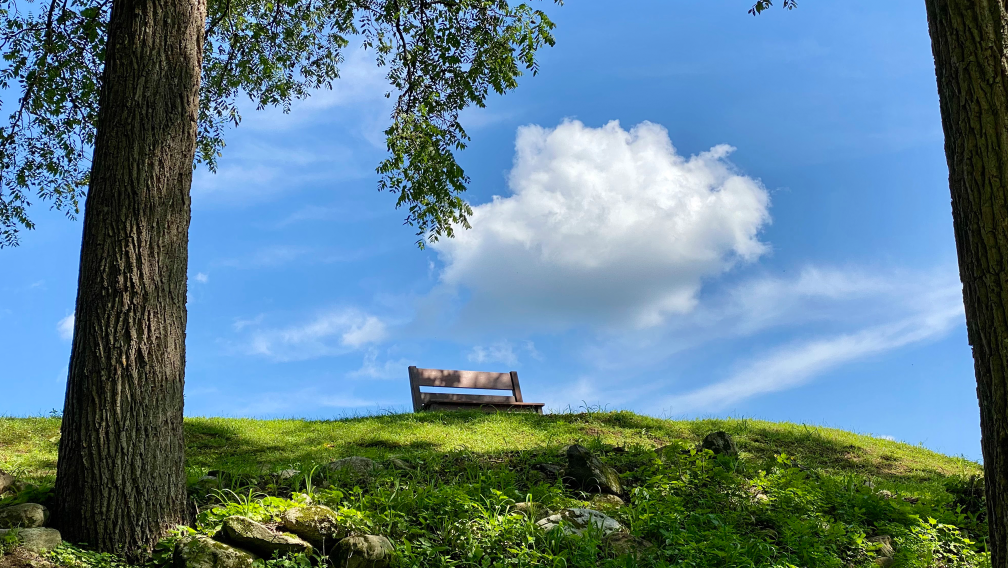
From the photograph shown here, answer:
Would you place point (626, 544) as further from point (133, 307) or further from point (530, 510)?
point (133, 307)

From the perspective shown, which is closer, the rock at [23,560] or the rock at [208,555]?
the rock at [208,555]

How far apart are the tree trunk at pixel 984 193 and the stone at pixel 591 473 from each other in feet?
9.70

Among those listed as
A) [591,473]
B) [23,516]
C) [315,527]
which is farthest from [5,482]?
[591,473]

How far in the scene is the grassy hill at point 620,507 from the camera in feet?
15.8

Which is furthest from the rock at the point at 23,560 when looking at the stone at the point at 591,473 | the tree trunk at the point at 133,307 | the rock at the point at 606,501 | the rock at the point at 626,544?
the stone at the point at 591,473

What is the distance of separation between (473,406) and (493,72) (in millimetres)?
6283

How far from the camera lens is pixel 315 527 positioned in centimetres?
465

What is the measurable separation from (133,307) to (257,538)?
1793 mm

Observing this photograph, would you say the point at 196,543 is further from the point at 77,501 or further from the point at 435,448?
the point at 435,448

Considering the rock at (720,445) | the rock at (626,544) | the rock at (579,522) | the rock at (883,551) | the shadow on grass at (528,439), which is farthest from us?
the shadow on grass at (528,439)

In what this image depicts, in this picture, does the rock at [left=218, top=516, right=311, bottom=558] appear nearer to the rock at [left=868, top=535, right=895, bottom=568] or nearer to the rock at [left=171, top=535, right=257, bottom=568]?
the rock at [left=171, top=535, right=257, bottom=568]

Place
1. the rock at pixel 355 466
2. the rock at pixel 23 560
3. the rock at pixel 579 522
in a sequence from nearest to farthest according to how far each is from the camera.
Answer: the rock at pixel 23 560, the rock at pixel 579 522, the rock at pixel 355 466

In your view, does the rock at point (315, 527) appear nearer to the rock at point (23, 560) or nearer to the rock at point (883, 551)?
the rock at point (23, 560)

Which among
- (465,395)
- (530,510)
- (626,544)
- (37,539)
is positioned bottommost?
(626,544)
